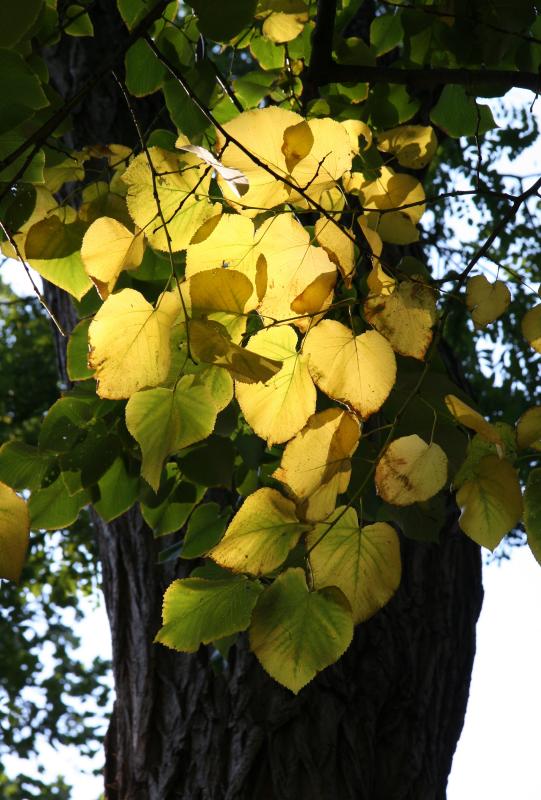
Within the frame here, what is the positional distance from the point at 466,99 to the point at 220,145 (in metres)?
0.76

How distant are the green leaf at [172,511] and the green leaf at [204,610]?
49cm

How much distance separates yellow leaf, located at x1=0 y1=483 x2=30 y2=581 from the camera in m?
0.67

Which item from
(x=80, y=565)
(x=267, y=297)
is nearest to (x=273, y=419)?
(x=267, y=297)

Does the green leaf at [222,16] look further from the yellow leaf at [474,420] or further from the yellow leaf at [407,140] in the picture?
the yellow leaf at [474,420]

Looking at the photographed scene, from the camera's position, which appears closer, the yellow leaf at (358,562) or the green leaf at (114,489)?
the yellow leaf at (358,562)

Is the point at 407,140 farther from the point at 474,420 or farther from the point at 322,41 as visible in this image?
the point at 474,420

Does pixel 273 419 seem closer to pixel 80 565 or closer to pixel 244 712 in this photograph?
pixel 244 712

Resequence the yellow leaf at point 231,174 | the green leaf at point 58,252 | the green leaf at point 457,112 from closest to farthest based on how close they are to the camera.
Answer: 1. the yellow leaf at point 231,174
2. the green leaf at point 58,252
3. the green leaf at point 457,112

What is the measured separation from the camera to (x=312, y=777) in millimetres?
1547

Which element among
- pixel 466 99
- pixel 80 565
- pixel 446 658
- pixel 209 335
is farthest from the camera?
pixel 80 565

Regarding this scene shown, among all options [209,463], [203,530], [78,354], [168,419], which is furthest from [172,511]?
[168,419]

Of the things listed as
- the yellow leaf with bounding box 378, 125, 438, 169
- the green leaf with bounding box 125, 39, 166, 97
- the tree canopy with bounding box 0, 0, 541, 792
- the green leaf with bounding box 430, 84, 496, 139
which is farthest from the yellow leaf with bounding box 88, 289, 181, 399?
the green leaf with bounding box 430, 84, 496, 139

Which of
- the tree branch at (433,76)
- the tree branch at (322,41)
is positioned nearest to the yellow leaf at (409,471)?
the tree branch at (433,76)

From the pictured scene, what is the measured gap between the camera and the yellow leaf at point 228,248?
759 millimetres
